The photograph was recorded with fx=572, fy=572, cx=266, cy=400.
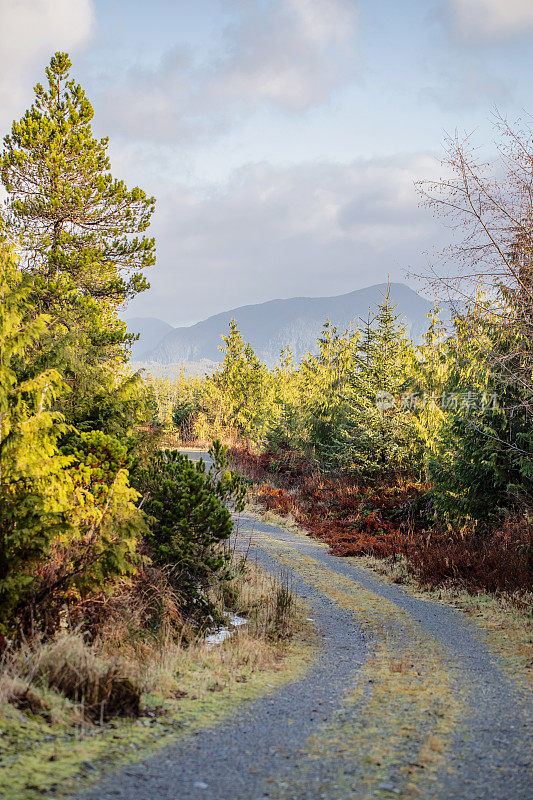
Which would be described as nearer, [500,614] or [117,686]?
[117,686]

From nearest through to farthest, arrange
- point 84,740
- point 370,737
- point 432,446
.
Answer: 1. point 84,740
2. point 370,737
3. point 432,446

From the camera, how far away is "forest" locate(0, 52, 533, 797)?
4.74 m

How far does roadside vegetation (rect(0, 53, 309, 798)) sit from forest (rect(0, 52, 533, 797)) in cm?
2

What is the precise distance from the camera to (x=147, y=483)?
7.22 m

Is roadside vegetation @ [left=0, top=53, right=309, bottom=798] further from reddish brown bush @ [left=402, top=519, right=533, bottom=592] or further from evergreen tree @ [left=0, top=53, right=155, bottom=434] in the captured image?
evergreen tree @ [left=0, top=53, right=155, bottom=434]

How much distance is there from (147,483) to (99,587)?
191cm

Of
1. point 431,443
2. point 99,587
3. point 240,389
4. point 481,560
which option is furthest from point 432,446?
point 240,389

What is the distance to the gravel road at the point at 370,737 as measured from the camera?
3123 millimetres

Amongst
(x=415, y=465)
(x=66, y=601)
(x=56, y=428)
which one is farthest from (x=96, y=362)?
(x=415, y=465)

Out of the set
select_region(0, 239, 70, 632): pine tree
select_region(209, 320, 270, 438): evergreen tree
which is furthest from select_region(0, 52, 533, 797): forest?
select_region(209, 320, 270, 438): evergreen tree

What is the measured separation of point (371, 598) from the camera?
898cm

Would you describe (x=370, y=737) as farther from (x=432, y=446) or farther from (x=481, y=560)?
(x=432, y=446)

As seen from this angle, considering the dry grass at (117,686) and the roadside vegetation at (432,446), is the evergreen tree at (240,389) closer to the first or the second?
the roadside vegetation at (432,446)

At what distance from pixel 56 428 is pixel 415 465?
11.5m
